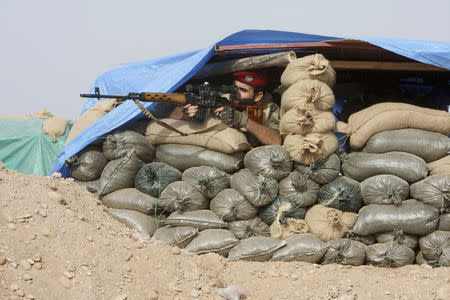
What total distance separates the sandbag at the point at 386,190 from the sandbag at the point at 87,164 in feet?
9.65

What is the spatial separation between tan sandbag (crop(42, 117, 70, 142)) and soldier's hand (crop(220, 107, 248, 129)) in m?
3.75

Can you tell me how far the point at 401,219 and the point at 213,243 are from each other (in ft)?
5.98

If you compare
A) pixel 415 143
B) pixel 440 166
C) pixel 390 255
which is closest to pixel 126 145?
pixel 390 255

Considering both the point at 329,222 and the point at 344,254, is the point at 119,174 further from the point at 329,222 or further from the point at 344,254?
the point at 344,254

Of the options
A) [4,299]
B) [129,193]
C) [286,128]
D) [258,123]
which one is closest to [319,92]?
[286,128]

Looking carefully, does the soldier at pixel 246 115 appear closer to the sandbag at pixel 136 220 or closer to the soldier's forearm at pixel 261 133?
the soldier's forearm at pixel 261 133

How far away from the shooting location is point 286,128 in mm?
4672

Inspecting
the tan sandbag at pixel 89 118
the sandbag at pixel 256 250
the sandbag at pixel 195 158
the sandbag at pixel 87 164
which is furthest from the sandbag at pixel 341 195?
the tan sandbag at pixel 89 118

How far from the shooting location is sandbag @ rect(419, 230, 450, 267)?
4.13 metres

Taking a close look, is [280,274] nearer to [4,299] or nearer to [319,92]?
[319,92]

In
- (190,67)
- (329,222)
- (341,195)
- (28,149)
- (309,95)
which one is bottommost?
(28,149)

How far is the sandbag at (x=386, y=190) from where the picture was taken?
4.32 metres

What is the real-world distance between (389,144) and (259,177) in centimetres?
142

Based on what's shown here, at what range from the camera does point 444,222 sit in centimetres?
425
